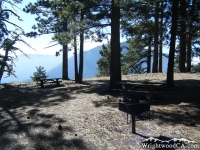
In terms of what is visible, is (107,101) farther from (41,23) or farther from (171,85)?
(41,23)

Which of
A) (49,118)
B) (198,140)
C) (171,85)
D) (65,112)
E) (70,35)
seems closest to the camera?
(198,140)

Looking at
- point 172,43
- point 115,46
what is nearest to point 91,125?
point 115,46

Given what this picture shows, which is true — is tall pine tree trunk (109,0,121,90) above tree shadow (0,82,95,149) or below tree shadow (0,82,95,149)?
above

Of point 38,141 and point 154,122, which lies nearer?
point 38,141

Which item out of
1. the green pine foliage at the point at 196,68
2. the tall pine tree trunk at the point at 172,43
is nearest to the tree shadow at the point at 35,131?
the tall pine tree trunk at the point at 172,43

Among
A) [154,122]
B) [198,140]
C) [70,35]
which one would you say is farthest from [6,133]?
[70,35]

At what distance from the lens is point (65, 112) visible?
6.79 m

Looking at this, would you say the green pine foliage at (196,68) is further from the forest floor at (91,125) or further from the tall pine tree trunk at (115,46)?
the forest floor at (91,125)

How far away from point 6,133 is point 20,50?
13.5 meters

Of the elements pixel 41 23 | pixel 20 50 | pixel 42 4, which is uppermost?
pixel 42 4

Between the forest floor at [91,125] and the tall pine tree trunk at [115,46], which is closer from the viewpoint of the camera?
the forest floor at [91,125]

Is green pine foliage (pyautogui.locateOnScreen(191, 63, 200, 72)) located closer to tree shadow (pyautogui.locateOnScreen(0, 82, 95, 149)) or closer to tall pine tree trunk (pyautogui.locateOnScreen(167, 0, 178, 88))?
tall pine tree trunk (pyautogui.locateOnScreen(167, 0, 178, 88))

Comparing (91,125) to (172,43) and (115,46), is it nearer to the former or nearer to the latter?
(115,46)

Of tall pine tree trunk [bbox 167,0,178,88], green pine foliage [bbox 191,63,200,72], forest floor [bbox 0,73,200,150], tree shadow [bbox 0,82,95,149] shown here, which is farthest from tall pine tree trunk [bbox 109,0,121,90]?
green pine foliage [bbox 191,63,200,72]
